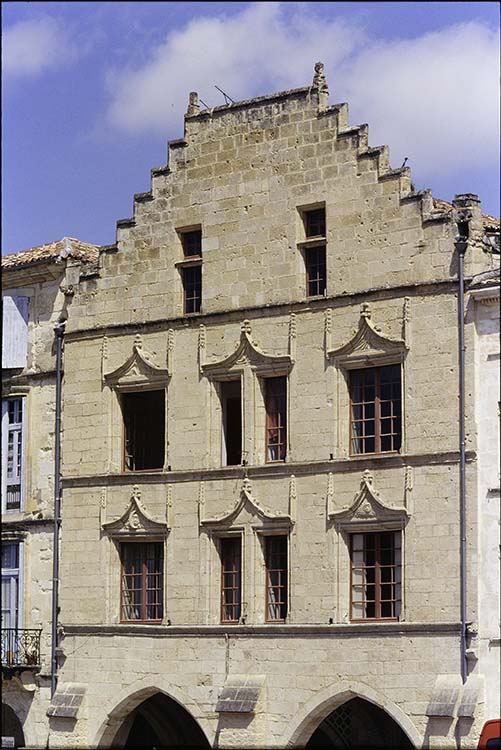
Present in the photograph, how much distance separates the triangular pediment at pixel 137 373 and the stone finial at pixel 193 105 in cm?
453

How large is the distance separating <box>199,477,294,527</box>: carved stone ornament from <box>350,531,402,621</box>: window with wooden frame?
1.57 m

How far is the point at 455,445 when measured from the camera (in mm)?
29672

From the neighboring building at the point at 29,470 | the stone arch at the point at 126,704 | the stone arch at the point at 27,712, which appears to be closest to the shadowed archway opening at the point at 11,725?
the neighboring building at the point at 29,470

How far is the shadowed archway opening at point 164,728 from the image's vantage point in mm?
35031

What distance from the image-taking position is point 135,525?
33.3 metres

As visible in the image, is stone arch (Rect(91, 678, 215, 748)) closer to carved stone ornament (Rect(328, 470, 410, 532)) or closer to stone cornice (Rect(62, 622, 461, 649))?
stone cornice (Rect(62, 622, 461, 649))

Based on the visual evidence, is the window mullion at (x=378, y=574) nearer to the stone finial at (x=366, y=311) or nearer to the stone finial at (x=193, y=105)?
the stone finial at (x=366, y=311)

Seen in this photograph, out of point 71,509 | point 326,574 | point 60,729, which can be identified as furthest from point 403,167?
point 60,729

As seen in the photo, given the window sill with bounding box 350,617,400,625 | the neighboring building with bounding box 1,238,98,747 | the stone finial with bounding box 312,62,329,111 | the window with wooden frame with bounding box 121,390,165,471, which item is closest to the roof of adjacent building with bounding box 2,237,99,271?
the neighboring building with bounding box 1,238,98,747

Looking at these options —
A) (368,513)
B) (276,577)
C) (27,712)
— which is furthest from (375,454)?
(27,712)

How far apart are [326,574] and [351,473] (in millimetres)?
1805

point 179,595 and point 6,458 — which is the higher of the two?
point 6,458

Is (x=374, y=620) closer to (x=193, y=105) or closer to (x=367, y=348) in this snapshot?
(x=367, y=348)

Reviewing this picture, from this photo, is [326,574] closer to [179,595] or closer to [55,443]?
[179,595]
